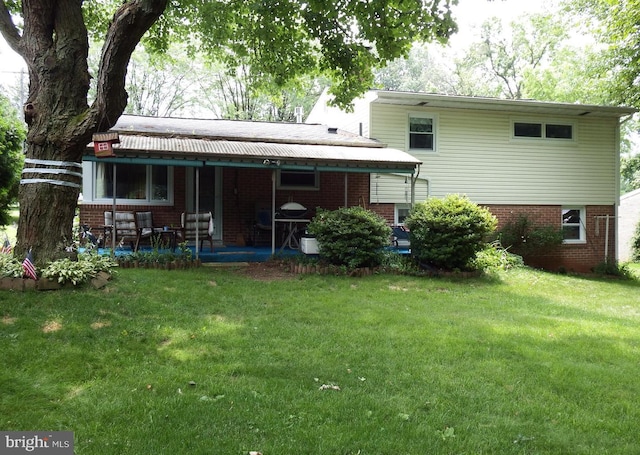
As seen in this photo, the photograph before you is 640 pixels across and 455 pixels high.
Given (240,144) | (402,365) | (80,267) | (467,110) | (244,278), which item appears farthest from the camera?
(467,110)

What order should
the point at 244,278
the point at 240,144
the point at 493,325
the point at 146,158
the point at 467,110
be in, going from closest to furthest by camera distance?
1. the point at 493,325
2. the point at 244,278
3. the point at 146,158
4. the point at 240,144
5. the point at 467,110

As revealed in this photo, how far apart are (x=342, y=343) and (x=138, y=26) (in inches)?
198

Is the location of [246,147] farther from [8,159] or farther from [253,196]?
[8,159]

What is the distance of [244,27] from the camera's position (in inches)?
441

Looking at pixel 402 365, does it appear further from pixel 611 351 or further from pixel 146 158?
pixel 146 158

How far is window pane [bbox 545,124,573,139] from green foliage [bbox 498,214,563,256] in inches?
119

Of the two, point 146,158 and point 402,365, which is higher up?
point 146,158

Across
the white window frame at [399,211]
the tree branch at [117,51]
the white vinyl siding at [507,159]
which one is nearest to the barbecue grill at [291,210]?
the white window frame at [399,211]

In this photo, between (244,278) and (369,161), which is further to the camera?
(369,161)

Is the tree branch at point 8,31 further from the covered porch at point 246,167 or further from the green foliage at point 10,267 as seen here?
the green foliage at point 10,267

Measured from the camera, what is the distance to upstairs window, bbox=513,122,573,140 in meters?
14.8

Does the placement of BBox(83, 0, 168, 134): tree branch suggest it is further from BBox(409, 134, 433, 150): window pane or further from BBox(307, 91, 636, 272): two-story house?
BBox(409, 134, 433, 150): window pane

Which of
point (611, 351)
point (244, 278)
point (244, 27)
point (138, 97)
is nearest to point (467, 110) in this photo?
point (244, 27)

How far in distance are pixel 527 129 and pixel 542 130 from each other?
54 centimetres
